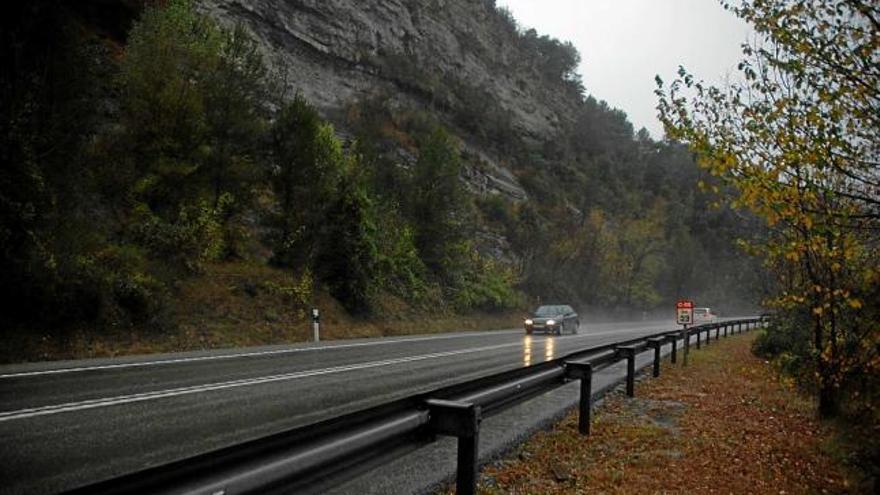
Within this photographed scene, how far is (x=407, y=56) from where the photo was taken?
60406mm

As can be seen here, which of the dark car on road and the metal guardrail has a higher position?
the metal guardrail

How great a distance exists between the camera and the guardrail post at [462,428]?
364cm

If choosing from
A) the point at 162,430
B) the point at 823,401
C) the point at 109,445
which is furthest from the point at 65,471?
the point at 823,401

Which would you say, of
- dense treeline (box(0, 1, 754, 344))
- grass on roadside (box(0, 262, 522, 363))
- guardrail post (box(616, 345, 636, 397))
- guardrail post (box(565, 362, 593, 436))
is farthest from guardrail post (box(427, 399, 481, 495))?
grass on roadside (box(0, 262, 522, 363))

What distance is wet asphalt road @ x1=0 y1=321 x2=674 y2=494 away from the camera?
4.90 meters

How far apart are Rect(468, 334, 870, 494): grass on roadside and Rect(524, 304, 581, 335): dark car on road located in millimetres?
17645

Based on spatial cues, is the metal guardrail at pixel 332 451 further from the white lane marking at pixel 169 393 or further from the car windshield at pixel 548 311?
the car windshield at pixel 548 311

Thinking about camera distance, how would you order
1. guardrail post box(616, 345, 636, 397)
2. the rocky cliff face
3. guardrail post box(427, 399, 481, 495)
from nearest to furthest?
guardrail post box(427, 399, 481, 495), guardrail post box(616, 345, 636, 397), the rocky cliff face

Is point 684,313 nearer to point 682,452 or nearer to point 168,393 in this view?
point 682,452

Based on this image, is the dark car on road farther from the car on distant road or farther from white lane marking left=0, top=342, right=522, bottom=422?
the car on distant road

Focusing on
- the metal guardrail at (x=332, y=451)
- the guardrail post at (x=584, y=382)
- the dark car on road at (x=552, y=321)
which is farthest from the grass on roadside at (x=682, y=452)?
the dark car on road at (x=552, y=321)

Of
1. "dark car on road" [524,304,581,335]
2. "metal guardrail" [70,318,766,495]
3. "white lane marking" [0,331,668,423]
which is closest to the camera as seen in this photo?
"metal guardrail" [70,318,766,495]

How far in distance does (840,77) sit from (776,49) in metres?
1.01

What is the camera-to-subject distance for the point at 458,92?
63.8m
